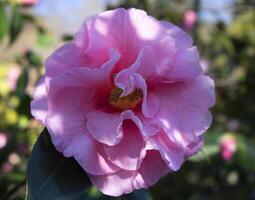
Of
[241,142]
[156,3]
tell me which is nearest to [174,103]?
[156,3]

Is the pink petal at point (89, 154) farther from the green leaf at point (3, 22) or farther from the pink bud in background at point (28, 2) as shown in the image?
the pink bud in background at point (28, 2)

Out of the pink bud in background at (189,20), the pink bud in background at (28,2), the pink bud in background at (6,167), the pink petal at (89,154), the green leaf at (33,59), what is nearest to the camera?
the pink petal at (89,154)

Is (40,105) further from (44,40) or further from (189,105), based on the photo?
(44,40)

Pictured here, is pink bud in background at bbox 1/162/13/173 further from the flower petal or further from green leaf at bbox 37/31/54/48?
the flower petal

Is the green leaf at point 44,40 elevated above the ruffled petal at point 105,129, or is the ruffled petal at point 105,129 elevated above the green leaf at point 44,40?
the ruffled petal at point 105,129

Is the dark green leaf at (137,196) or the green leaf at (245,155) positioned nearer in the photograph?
the dark green leaf at (137,196)

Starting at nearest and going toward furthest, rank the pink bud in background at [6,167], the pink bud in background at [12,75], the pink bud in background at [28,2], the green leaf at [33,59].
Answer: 1. the pink bud in background at [6,167]
2. the pink bud in background at [28,2]
3. the green leaf at [33,59]
4. the pink bud in background at [12,75]

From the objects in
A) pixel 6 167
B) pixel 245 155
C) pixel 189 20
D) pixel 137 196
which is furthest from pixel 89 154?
pixel 189 20

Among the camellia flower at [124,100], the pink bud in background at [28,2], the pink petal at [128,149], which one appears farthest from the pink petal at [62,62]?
the pink bud in background at [28,2]
